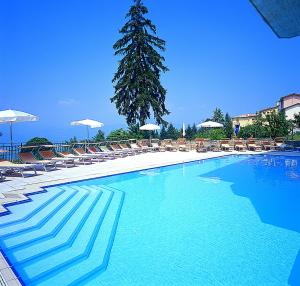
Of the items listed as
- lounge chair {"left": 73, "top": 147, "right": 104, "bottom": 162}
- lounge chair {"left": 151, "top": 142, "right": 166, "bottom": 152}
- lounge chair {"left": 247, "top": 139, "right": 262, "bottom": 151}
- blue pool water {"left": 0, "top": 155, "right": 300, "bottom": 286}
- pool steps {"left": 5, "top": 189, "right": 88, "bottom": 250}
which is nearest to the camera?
blue pool water {"left": 0, "top": 155, "right": 300, "bottom": 286}

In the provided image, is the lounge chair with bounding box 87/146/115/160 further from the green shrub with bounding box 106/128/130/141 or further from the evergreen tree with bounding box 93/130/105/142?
the green shrub with bounding box 106/128/130/141

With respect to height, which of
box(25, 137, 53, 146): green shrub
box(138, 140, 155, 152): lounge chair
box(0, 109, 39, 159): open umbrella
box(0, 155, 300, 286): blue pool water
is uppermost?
box(0, 109, 39, 159): open umbrella

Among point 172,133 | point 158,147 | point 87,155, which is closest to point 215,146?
point 158,147

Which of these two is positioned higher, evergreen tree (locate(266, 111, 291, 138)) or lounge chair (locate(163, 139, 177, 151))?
evergreen tree (locate(266, 111, 291, 138))

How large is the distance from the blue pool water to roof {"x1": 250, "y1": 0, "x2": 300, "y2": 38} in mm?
4436

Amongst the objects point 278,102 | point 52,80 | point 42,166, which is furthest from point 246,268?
point 278,102

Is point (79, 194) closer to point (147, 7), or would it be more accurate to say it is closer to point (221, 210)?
point (221, 210)

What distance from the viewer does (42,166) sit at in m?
12.6

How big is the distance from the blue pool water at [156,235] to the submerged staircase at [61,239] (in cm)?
2

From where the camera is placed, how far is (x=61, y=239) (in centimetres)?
557

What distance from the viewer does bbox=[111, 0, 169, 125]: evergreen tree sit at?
21688 mm

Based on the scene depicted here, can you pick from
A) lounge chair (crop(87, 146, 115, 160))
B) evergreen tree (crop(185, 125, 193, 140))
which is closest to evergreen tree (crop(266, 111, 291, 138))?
evergreen tree (crop(185, 125, 193, 140))

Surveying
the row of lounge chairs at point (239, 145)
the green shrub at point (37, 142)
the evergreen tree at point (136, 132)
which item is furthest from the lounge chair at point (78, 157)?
the row of lounge chairs at point (239, 145)

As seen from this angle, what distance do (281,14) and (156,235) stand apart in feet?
17.6
